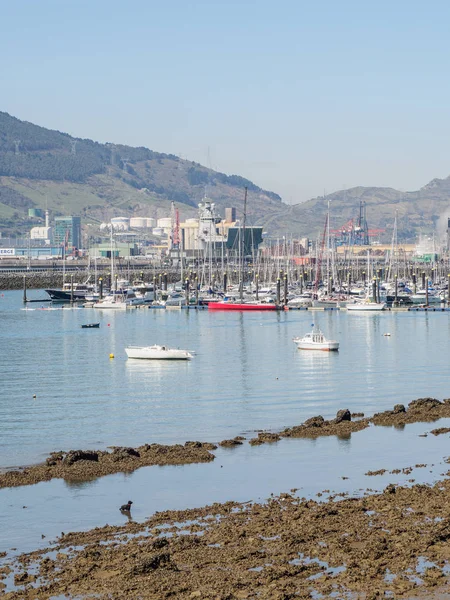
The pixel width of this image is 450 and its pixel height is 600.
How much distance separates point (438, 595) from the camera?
19234 mm

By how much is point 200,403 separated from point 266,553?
917 inches

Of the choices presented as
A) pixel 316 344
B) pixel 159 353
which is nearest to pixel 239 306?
pixel 316 344

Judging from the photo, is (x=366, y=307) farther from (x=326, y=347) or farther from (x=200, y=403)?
(x=200, y=403)

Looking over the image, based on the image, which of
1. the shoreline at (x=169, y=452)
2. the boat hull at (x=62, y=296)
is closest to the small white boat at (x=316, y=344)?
the shoreline at (x=169, y=452)

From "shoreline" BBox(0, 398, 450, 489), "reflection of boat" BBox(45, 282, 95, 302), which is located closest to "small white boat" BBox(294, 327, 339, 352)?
"shoreline" BBox(0, 398, 450, 489)

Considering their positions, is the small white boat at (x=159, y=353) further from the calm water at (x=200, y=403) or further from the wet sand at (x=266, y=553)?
the wet sand at (x=266, y=553)

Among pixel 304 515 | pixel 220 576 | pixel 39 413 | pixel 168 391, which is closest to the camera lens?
pixel 220 576

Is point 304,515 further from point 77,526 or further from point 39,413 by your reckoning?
point 39,413

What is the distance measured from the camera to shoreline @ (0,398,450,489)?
30.4m

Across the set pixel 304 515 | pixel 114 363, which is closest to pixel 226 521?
pixel 304 515

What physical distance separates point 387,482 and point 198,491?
518 centimetres

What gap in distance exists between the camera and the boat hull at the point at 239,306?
11644 cm

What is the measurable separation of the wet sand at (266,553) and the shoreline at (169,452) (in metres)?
5.73

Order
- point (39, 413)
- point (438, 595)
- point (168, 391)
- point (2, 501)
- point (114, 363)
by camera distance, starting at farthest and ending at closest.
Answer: point (114, 363) → point (168, 391) → point (39, 413) → point (2, 501) → point (438, 595)
